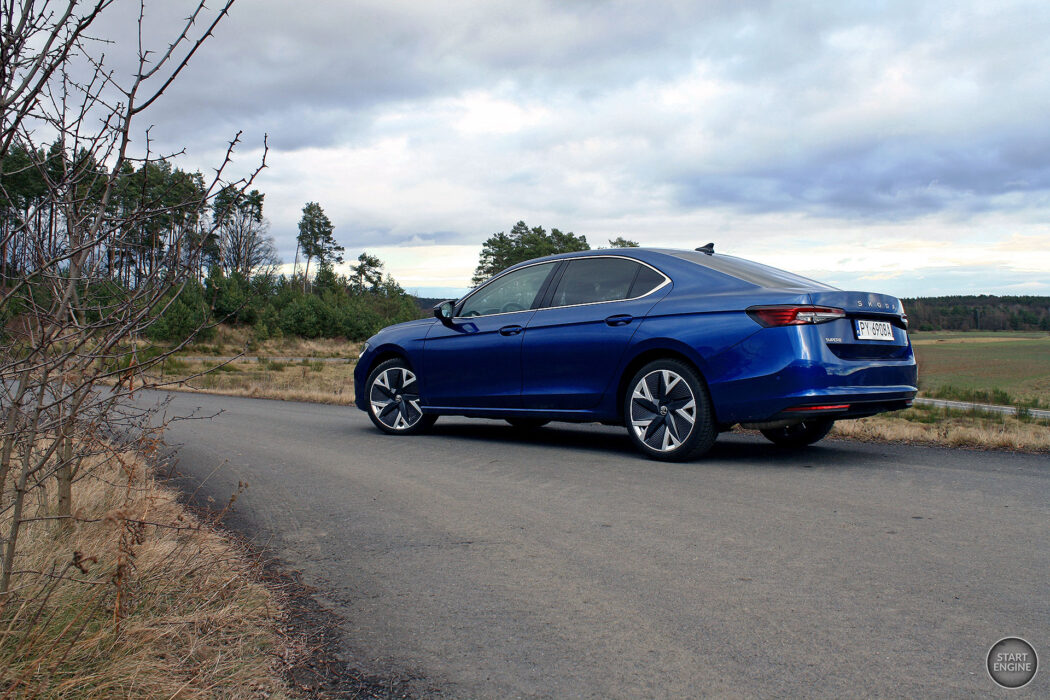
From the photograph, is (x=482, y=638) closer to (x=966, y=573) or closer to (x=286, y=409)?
(x=966, y=573)

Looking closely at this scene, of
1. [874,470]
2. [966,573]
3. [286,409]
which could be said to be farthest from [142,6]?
[286,409]

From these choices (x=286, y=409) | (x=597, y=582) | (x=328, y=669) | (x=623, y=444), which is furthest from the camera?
(x=286, y=409)

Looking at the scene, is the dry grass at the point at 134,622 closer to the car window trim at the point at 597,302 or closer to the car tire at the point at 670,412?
the car tire at the point at 670,412

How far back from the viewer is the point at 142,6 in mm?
2805

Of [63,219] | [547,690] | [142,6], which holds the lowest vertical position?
[547,690]

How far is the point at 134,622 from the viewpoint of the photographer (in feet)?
8.82

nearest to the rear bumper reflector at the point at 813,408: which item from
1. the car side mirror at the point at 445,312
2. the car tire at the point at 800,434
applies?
the car tire at the point at 800,434

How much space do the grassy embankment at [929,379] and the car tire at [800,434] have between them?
0.83 meters

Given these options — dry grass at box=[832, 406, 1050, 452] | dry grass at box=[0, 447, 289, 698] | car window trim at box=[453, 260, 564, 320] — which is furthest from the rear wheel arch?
dry grass at box=[0, 447, 289, 698]

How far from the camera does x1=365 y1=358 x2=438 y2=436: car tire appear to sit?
8.51 metres

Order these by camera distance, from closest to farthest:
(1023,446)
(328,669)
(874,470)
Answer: (328,669) < (874,470) < (1023,446)

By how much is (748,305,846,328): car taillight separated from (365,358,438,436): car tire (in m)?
3.73

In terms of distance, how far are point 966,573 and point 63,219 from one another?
3682 mm

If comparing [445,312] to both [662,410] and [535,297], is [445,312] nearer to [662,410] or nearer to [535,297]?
[535,297]
